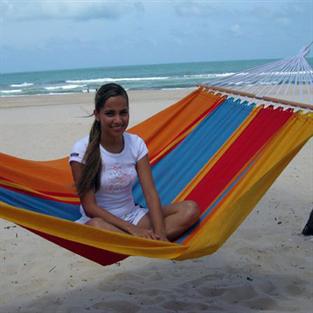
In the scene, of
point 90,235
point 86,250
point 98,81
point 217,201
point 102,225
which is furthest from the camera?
point 98,81

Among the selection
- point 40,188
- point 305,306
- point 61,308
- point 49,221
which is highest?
point 40,188

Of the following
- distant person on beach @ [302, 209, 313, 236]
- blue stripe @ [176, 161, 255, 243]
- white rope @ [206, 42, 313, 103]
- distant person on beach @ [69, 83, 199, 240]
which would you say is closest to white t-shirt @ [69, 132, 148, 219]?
distant person on beach @ [69, 83, 199, 240]

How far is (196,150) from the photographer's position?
2701 mm

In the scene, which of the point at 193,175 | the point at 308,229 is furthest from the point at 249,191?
the point at 308,229


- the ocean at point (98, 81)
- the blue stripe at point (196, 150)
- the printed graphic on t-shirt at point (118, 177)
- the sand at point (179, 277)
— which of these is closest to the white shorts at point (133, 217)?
the printed graphic on t-shirt at point (118, 177)

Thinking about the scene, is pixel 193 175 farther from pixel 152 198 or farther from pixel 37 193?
pixel 37 193

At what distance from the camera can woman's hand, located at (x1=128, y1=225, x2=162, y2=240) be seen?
2.00 meters

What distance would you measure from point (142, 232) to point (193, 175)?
0.58m

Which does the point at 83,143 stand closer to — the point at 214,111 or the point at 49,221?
the point at 49,221

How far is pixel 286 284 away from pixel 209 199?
53 centimetres

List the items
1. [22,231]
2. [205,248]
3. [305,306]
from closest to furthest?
[205,248] → [305,306] → [22,231]

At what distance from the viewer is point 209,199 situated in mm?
2297

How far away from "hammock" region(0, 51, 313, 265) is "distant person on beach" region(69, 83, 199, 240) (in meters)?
0.09

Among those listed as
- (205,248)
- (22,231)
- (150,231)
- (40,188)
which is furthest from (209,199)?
(22,231)
